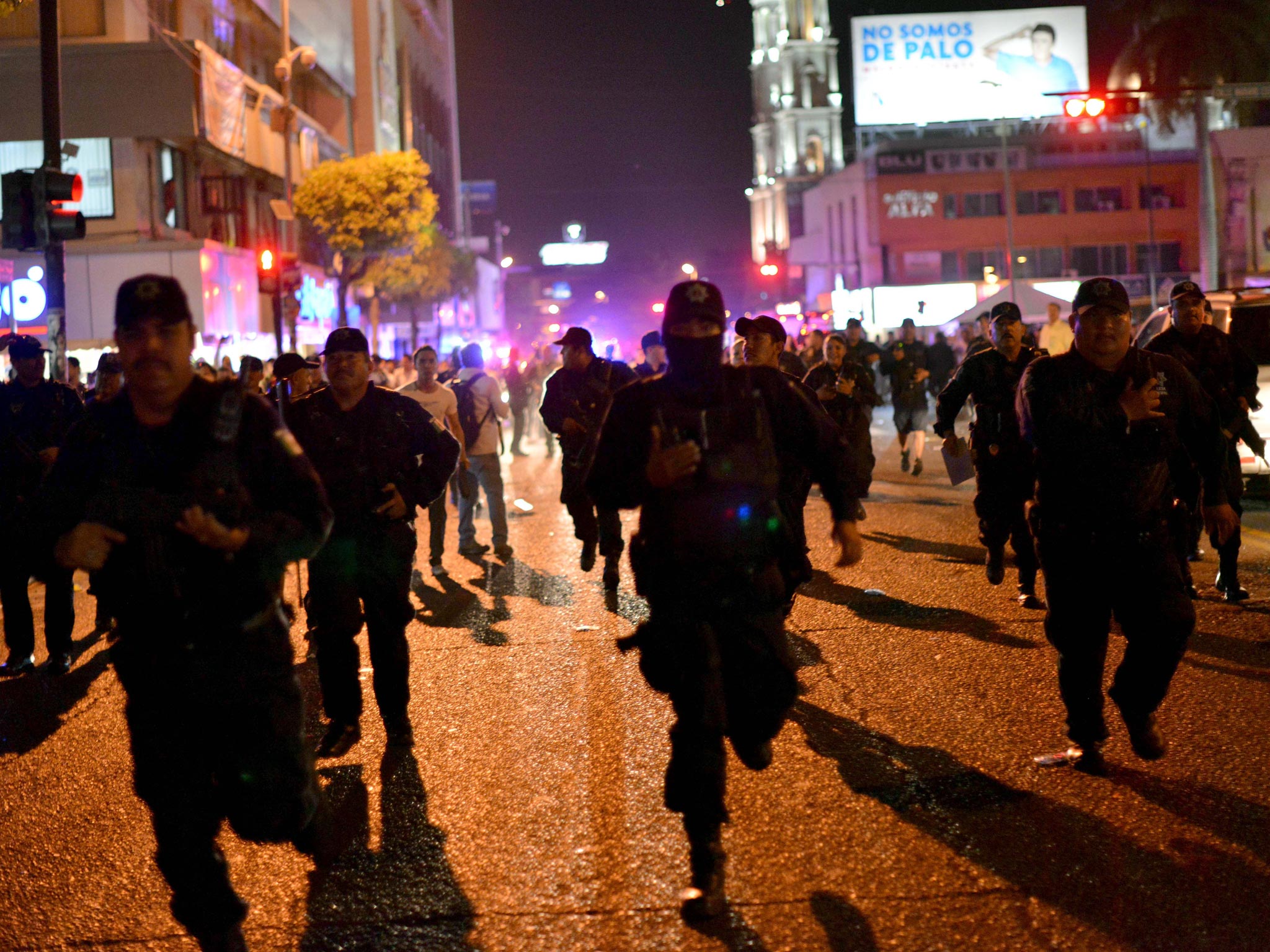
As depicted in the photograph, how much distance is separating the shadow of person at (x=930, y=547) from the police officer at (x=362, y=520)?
18.9 ft

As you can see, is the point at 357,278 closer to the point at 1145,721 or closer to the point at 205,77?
the point at 205,77

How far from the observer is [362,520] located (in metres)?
6.07

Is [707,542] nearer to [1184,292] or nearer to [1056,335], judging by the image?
[1184,292]

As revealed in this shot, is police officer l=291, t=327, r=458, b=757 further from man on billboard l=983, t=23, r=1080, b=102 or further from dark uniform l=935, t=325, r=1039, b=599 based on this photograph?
man on billboard l=983, t=23, r=1080, b=102

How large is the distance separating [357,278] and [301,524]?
45393mm

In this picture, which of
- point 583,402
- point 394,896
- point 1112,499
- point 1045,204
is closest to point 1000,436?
point 583,402

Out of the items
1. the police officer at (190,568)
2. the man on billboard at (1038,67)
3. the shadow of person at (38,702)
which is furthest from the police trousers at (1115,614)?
the man on billboard at (1038,67)

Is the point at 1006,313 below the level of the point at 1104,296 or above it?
above

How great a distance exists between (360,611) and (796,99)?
113 m

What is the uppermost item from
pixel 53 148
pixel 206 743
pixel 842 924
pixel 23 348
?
pixel 53 148

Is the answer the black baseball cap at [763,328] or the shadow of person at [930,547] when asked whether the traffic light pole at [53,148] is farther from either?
the black baseball cap at [763,328]

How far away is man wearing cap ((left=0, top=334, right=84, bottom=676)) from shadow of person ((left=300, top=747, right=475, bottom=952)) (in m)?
3.73

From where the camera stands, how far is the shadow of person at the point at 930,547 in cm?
1100

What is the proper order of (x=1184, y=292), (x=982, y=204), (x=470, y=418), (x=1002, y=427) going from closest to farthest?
(x=1184, y=292) → (x=1002, y=427) → (x=470, y=418) → (x=982, y=204)
